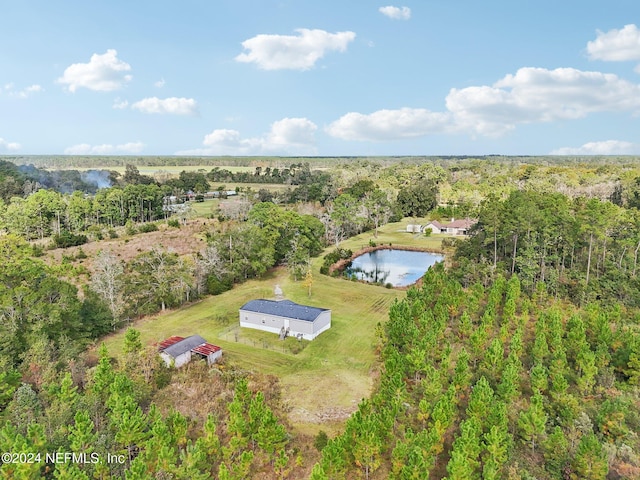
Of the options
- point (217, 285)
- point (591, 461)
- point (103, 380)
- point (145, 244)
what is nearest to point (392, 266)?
point (217, 285)

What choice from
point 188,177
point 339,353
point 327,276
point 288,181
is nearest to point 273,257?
point 327,276

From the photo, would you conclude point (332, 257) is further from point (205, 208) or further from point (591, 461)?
point (205, 208)

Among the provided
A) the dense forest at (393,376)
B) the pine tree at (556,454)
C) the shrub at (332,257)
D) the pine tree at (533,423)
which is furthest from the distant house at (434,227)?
the pine tree at (556,454)

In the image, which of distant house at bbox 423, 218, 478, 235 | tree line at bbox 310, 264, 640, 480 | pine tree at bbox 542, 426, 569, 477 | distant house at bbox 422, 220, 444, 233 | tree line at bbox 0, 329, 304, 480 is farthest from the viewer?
distant house at bbox 422, 220, 444, 233

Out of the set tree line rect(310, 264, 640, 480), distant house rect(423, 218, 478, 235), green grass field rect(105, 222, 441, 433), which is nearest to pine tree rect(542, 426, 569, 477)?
tree line rect(310, 264, 640, 480)

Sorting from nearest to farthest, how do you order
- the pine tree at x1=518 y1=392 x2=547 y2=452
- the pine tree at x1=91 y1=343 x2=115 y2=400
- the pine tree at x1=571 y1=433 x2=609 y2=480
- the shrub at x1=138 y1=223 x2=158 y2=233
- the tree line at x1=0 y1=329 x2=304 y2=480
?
the tree line at x1=0 y1=329 x2=304 y2=480 < the pine tree at x1=571 y1=433 x2=609 y2=480 < the pine tree at x1=518 y1=392 x2=547 y2=452 < the pine tree at x1=91 y1=343 x2=115 y2=400 < the shrub at x1=138 y1=223 x2=158 y2=233

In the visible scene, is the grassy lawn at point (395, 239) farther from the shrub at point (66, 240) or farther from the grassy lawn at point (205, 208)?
→ the shrub at point (66, 240)

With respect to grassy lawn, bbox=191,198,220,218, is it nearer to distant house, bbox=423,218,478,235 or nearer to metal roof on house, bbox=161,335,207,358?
distant house, bbox=423,218,478,235
